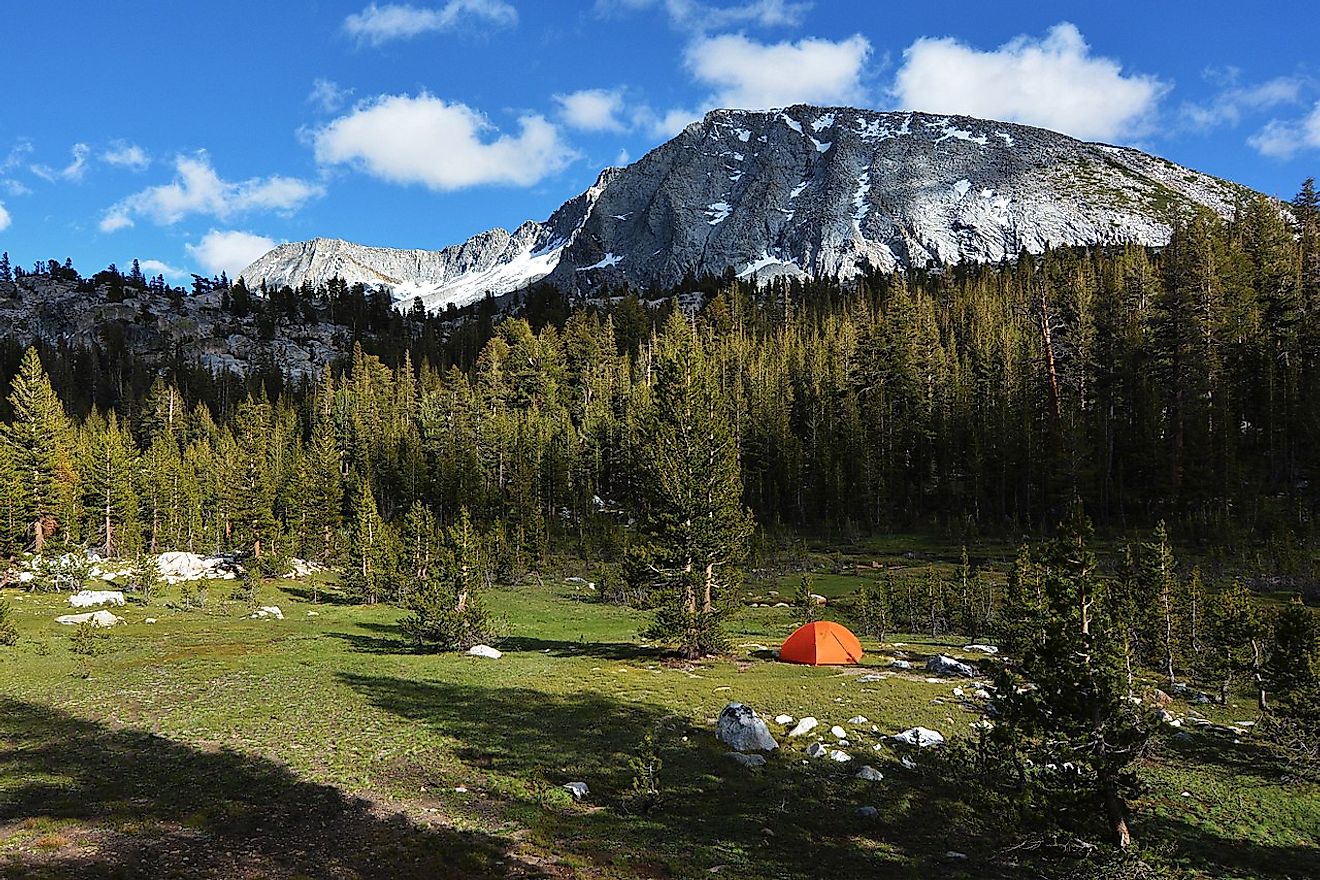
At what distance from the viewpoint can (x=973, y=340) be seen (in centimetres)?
10962

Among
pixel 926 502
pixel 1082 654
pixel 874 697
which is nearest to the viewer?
pixel 1082 654

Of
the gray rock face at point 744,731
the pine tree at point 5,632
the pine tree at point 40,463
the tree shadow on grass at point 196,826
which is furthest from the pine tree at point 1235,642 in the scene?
the pine tree at point 40,463

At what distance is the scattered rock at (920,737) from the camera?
20.6 m

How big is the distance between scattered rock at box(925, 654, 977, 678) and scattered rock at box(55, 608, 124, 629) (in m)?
45.3

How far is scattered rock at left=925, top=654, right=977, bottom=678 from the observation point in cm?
3023

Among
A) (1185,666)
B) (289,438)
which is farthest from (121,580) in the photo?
(1185,666)

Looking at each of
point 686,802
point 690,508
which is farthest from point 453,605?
point 686,802

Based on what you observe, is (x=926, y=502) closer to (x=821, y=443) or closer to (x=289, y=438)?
(x=821, y=443)

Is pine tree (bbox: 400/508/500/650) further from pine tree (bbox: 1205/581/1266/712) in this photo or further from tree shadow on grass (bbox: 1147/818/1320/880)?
pine tree (bbox: 1205/581/1266/712)

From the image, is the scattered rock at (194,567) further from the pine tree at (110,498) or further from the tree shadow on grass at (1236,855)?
the tree shadow on grass at (1236,855)

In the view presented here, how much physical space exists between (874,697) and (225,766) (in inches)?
825

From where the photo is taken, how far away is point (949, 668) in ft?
101

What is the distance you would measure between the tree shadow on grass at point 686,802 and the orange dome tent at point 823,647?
11.6 metres

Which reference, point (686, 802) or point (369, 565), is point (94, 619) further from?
point (686, 802)
